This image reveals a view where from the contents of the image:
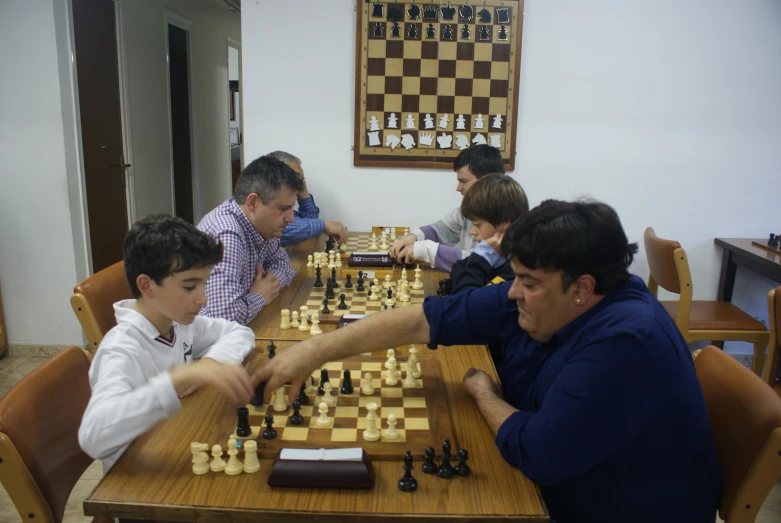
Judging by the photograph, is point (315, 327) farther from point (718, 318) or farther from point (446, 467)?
point (718, 318)

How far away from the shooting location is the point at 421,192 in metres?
4.03

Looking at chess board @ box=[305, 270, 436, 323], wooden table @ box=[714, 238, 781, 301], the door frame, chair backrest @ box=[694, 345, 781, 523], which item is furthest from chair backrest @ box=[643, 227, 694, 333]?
the door frame

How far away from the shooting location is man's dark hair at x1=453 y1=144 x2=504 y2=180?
3133mm

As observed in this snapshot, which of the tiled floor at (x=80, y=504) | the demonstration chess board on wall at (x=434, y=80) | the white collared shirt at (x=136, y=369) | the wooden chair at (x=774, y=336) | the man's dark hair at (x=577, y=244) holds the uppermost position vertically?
the demonstration chess board on wall at (x=434, y=80)

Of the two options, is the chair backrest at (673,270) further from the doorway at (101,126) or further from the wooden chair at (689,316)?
the doorway at (101,126)

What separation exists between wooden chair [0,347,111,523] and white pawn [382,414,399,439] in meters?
0.73

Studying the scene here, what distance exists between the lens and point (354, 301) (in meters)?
2.40

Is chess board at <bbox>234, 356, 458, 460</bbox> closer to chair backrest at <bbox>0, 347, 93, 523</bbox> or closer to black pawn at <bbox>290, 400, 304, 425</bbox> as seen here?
black pawn at <bbox>290, 400, 304, 425</bbox>

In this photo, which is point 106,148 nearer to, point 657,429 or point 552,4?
point 552,4

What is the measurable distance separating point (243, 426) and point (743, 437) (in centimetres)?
112

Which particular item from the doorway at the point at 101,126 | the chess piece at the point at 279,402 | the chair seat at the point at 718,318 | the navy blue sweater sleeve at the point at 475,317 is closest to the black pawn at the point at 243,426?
the chess piece at the point at 279,402

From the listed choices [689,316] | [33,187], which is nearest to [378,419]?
[689,316]

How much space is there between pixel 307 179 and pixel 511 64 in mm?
1461

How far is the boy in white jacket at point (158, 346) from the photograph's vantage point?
49.5 inches
